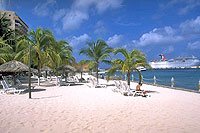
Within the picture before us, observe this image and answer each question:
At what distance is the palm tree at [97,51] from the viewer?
25.9 metres

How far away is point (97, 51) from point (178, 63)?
12677 centimetres

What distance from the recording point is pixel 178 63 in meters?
146

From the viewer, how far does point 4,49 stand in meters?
29.5

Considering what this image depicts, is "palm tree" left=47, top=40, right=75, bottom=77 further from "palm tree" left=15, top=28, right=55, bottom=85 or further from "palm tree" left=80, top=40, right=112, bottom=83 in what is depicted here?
"palm tree" left=80, top=40, right=112, bottom=83

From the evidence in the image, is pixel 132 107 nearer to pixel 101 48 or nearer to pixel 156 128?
pixel 156 128

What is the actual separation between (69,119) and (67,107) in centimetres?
267

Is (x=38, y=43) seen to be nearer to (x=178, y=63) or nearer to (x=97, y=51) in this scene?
(x=97, y=51)

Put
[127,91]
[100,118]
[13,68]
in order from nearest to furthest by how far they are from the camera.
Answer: [100,118] → [127,91] → [13,68]

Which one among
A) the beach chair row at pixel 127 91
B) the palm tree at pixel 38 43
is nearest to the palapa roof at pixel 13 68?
the palm tree at pixel 38 43

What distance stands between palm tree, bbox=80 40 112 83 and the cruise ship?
124 meters

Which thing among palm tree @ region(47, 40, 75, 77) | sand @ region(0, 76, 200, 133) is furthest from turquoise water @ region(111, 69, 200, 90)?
sand @ region(0, 76, 200, 133)

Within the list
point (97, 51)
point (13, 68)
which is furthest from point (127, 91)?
point (97, 51)

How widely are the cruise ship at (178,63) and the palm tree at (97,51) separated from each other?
12449 centimetres

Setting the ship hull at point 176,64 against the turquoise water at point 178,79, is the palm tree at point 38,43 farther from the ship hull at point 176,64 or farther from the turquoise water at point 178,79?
the ship hull at point 176,64
